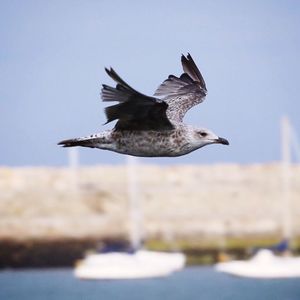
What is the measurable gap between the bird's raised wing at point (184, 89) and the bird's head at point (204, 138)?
4.72 feet

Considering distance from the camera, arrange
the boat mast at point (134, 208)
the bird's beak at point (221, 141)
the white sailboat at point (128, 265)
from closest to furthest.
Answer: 1. the bird's beak at point (221, 141)
2. the white sailboat at point (128, 265)
3. the boat mast at point (134, 208)

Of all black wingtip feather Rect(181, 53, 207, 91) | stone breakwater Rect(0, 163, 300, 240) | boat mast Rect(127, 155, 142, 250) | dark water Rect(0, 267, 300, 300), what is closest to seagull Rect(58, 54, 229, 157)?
black wingtip feather Rect(181, 53, 207, 91)

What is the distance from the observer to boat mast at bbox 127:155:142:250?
48438 mm

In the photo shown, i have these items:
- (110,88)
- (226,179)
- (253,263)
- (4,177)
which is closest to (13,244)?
(4,177)

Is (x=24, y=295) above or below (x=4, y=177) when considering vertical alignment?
below

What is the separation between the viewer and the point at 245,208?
187 feet

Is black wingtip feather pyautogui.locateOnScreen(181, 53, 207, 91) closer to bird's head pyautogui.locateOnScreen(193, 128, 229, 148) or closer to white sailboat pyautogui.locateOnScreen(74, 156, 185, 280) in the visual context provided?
bird's head pyautogui.locateOnScreen(193, 128, 229, 148)

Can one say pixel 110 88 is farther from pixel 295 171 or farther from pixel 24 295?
pixel 295 171

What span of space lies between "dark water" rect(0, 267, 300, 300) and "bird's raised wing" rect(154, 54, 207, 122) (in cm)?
2752

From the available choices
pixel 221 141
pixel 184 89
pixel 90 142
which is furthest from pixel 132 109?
pixel 184 89

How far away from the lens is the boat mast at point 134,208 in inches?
1907

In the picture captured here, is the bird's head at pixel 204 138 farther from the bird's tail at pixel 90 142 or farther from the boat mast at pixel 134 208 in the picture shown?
the boat mast at pixel 134 208

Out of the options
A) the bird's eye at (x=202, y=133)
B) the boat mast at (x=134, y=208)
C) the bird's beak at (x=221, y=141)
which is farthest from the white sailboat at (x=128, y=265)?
the bird's eye at (x=202, y=133)

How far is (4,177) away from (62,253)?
33.7 feet
